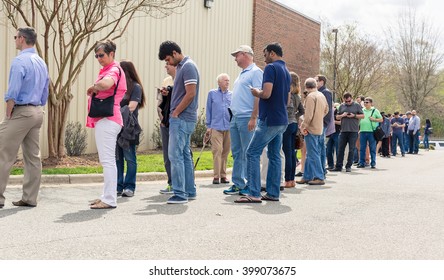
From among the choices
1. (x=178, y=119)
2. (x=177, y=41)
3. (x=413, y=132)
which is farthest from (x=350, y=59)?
(x=178, y=119)

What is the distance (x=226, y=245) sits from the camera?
508cm

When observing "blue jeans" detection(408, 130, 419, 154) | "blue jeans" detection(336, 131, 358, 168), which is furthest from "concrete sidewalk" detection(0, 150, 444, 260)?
"blue jeans" detection(408, 130, 419, 154)

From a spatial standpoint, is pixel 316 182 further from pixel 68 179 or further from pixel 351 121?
pixel 68 179

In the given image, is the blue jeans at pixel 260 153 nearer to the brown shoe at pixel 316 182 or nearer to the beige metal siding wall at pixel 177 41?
the brown shoe at pixel 316 182

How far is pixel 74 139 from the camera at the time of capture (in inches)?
516

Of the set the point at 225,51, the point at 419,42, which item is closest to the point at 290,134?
the point at 225,51

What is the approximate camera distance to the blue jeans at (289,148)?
9.12 m

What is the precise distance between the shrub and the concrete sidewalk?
4.24 meters

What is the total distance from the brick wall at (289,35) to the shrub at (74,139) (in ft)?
31.0

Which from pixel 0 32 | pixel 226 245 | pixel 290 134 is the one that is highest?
pixel 0 32

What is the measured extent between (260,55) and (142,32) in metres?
7.20

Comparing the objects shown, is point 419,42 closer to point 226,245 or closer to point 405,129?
point 405,129

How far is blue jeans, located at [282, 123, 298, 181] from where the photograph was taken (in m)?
9.12

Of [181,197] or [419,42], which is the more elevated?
[419,42]
